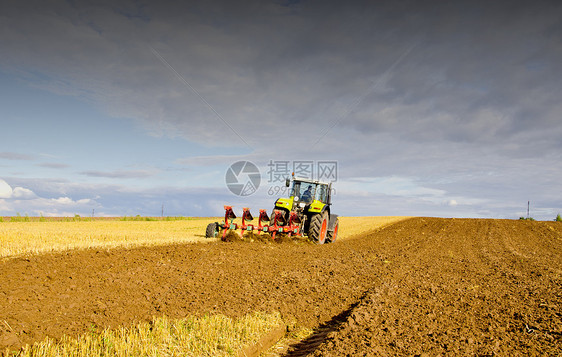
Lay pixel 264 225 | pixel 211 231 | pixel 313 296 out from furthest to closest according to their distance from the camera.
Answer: pixel 211 231 → pixel 264 225 → pixel 313 296

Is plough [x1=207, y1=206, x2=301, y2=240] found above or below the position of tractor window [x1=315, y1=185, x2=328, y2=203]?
below

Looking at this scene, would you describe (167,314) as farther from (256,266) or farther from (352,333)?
(256,266)

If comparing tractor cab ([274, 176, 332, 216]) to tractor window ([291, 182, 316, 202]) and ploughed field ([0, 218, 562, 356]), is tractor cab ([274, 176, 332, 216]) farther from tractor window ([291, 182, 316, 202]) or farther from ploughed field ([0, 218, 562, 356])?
ploughed field ([0, 218, 562, 356])

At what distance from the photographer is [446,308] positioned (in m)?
5.61

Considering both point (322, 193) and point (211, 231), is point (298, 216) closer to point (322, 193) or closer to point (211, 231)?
point (322, 193)

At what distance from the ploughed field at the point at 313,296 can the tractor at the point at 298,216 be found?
2630mm

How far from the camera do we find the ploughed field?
4473 millimetres

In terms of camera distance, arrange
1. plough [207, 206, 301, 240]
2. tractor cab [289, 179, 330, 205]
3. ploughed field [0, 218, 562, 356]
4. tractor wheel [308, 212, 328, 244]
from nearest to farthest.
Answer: ploughed field [0, 218, 562, 356], plough [207, 206, 301, 240], tractor wheel [308, 212, 328, 244], tractor cab [289, 179, 330, 205]

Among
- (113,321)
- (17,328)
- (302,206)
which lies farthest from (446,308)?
(302,206)

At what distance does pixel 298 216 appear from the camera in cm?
1401

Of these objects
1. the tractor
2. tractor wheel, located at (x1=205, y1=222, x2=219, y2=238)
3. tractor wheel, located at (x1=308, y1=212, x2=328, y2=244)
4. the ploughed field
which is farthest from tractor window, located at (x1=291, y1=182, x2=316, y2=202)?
the ploughed field

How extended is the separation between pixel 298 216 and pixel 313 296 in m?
7.56

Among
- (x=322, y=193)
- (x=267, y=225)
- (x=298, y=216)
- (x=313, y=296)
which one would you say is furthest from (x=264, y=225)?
(x=313, y=296)

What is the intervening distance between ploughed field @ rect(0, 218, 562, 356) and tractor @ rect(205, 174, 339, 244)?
2.63 metres
